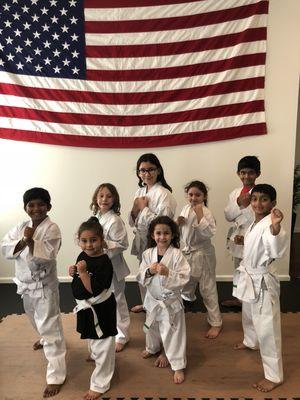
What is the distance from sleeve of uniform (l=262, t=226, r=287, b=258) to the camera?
7.00 feet

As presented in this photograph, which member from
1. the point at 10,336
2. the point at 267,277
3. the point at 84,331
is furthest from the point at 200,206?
the point at 10,336

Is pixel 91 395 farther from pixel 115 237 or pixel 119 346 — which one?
pixel 115 237

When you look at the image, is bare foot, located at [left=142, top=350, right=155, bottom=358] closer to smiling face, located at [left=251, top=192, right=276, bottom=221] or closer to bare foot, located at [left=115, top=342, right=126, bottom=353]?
bare foot, located at [left=115, top=342, right=126, bottom=353]

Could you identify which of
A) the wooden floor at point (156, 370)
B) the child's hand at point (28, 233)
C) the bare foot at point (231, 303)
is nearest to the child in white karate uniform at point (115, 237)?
the wooden floor at point (156, 370)

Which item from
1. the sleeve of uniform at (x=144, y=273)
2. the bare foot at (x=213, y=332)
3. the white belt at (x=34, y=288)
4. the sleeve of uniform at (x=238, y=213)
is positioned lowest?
the bare foot at (x=213, y=332)

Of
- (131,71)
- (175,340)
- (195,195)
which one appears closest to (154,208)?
(195,195)

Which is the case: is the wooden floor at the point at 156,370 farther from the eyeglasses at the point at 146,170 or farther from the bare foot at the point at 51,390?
the eyeglasses at the point at 146,170

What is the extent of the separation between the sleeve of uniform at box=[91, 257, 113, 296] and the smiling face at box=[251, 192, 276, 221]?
1032mm

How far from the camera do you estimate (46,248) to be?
7.76ft

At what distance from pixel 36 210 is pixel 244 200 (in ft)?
5.40

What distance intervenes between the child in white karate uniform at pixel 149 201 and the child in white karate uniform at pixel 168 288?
0.40 metres

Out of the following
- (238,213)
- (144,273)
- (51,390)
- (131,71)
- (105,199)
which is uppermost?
(131,71)

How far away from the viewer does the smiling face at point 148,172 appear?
2.98 meters

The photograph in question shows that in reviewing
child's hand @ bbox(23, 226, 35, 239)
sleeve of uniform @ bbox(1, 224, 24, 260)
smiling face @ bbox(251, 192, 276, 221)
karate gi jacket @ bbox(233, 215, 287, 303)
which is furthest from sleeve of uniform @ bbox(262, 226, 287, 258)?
sleeve of uniform @ bbox(1, 224, 24, 260)
